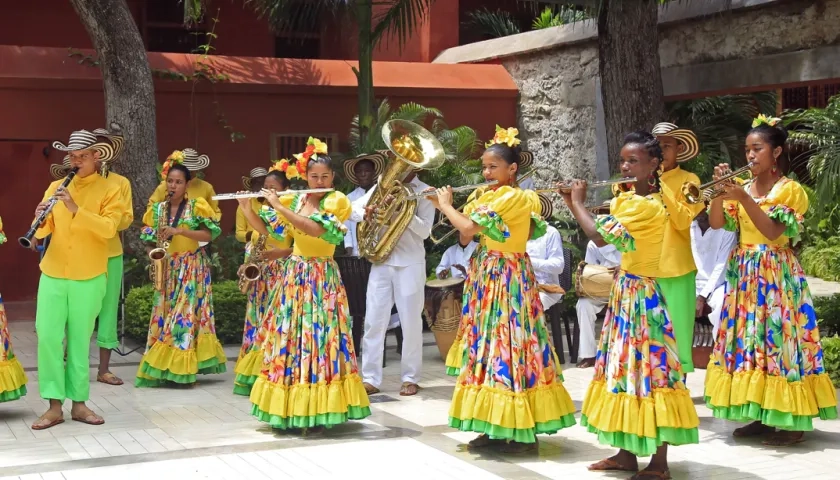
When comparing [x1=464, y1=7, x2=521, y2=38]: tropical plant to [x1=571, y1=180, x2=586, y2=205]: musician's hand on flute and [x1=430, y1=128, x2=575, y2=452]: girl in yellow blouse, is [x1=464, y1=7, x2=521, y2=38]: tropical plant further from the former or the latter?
[x1=571, y1=180, x2=586, y2=205]: musician's hand on flute

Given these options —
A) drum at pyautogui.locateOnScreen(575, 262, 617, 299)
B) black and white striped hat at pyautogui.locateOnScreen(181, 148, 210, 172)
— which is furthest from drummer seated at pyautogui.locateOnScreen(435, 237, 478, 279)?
black and white striped hat at pyautogui.locateOnScreen(181, 148, 210, 172)

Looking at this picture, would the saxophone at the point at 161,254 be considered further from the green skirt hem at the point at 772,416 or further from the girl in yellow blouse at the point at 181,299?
the green skirt hem at the point at 772,416

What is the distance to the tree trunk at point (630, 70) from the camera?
11891 millimetres

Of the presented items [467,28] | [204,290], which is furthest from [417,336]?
[467,28]

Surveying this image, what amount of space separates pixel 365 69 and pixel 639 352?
8.22 meters

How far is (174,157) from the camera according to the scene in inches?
383

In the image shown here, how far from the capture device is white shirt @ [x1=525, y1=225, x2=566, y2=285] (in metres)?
10.3

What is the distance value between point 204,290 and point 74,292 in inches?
80.0

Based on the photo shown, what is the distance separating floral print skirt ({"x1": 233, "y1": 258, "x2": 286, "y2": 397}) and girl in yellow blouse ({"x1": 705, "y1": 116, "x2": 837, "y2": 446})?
3.70 metres

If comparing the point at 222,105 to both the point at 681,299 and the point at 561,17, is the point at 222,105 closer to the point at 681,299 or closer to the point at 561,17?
the point at 561,17

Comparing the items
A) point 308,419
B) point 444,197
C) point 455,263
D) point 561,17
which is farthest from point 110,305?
point 561,17

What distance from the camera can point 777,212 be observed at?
7.23m

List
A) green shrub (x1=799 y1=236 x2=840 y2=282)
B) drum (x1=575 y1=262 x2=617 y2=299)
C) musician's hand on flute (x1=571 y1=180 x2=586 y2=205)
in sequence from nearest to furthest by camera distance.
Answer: musician's hand on flute (x1=571 y1=180 x2=586 y2=205)
drum (x1=575 y1=262 x2=617 y2=299)
green shrub (x1=799 y1=236 x2=840 y2=282)

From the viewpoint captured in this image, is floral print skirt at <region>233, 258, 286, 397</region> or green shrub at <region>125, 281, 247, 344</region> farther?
green shrub at <region>125, 281, 247, 344</region>
